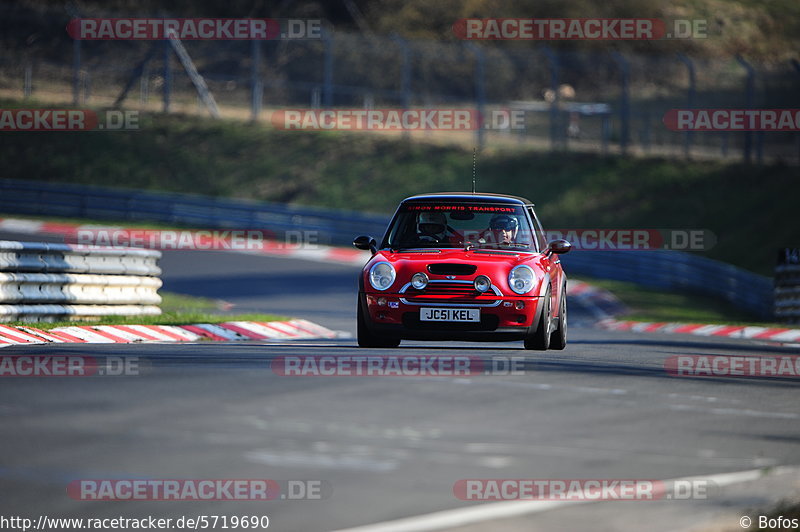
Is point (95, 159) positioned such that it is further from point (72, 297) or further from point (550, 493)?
point (550, 493)

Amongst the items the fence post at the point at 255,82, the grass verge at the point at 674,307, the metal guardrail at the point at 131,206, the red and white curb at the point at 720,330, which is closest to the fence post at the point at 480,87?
the metal guardrail at the point at 131,206

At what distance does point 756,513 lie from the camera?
595 centimetres

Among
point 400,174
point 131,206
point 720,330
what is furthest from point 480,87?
point 720,330

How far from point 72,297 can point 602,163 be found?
2512cm

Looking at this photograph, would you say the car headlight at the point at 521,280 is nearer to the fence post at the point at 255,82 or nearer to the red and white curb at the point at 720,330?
the red and white curb at the point at 720,330

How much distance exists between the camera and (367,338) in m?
12.2

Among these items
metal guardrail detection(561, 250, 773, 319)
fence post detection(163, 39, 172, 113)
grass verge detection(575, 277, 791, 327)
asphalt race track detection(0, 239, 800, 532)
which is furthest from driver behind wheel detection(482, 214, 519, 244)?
fence post detection(163, 39, 172, 113)

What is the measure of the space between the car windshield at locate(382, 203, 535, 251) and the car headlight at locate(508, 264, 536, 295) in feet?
2.57

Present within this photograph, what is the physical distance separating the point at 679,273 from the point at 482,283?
17.7 metres

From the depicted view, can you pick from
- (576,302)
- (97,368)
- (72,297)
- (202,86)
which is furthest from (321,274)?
(97,368)

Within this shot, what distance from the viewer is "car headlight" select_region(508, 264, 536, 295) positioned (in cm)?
1167

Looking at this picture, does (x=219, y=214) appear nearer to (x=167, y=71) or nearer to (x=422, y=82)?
(x=167, y=71)

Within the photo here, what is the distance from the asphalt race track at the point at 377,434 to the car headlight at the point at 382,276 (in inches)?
36.5

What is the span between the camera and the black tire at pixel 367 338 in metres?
12.0
